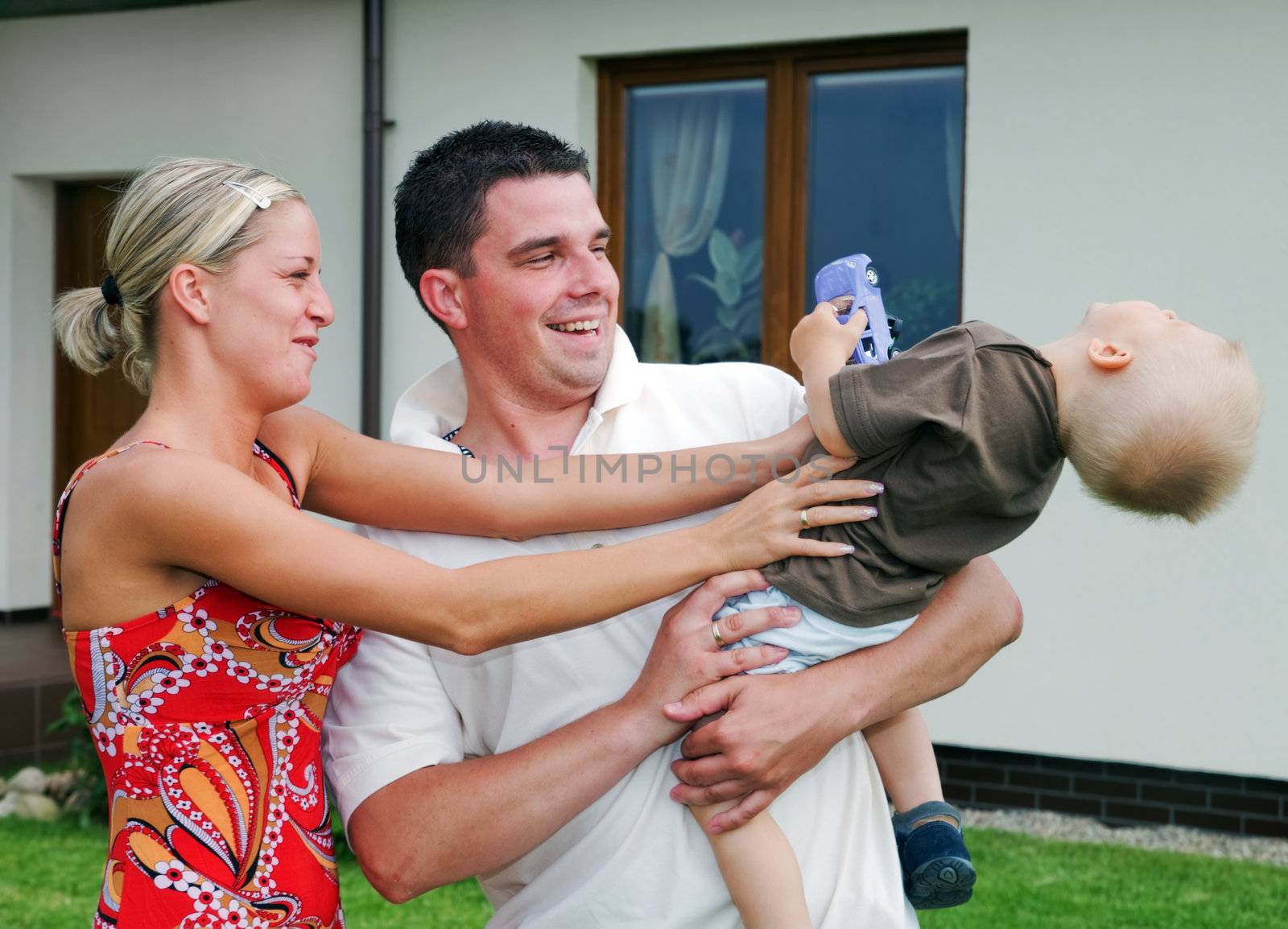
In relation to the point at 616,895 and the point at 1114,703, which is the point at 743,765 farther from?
the point at 1114,703

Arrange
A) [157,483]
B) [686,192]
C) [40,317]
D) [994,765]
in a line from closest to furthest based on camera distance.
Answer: [157,483]
[994,765]
[686,192]
[40,317]

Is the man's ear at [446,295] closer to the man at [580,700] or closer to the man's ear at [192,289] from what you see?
the man at [580,700]

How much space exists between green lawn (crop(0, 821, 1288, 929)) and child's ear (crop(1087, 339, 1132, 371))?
291 centimetres

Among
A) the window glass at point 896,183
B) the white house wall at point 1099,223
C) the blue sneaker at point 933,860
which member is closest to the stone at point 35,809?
the white house wall at point 1099,223

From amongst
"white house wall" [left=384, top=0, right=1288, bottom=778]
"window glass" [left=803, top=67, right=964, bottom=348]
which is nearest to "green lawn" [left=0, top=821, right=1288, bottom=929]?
"white house wall" [left=384, top=0, right=1288, bottom=778]

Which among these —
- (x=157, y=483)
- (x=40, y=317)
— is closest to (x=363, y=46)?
(x=40, y=317)

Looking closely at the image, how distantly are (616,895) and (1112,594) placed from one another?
3.98 m

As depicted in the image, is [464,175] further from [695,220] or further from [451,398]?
[695,220]

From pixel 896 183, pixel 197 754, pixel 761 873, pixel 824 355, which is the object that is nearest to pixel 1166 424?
pixel 824 355

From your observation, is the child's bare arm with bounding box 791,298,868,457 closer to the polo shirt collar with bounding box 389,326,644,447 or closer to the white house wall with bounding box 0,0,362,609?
the polo shirt collar with bounding box 389,326,644,447

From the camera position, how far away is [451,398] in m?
2.54

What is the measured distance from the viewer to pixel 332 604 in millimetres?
1815

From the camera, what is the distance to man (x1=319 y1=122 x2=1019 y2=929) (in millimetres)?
Result: 1938

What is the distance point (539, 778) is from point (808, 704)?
399mm
